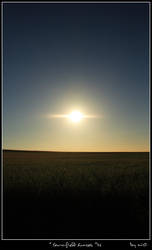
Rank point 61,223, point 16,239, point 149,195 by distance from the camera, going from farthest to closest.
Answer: point 149,195, point 61,223, point 16,239

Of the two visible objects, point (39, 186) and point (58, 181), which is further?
point (58, 181)

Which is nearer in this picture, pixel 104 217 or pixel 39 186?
pixel 104 217

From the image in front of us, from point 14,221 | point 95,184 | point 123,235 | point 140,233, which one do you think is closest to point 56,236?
point 14,221

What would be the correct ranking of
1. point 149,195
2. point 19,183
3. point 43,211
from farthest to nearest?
point 19,183, point 149,195, point 43,211

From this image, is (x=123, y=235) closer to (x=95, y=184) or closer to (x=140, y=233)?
(x=140, y=233)

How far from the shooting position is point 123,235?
14.8ft

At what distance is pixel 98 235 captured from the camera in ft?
14.9

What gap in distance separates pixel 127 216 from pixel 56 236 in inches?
70.4

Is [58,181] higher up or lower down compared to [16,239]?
higher up

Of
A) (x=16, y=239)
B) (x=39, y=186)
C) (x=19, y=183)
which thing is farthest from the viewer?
(x=19, y=183)

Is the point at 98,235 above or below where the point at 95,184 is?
below

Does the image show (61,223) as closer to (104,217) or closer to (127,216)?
(104,217)

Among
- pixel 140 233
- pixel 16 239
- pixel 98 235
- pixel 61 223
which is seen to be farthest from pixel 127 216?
pixel 16 239

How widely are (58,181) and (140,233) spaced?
338 cm
